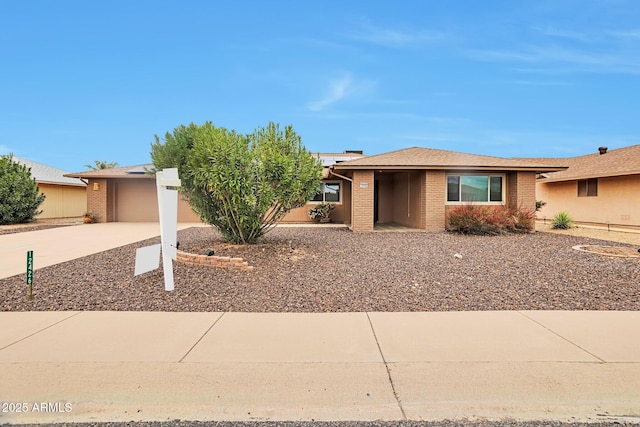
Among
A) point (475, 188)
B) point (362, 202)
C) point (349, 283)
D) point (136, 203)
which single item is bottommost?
point (349, 283)

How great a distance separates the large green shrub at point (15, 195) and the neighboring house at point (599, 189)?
2894 centimetres

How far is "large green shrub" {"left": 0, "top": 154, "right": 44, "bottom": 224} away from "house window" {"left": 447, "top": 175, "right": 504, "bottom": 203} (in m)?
22.0

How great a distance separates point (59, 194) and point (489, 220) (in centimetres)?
2812

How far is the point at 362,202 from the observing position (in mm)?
14891

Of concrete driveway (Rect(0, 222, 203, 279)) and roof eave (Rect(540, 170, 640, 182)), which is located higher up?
roof eave (Rect(540, 170, 640, 182))

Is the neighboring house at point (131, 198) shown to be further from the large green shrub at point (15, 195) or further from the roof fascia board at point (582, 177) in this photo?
the roof fascia board at point (582, 177)

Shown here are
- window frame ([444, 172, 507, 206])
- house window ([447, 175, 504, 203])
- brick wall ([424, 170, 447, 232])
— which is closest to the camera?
brick wall ([424, 170, 447, 232])

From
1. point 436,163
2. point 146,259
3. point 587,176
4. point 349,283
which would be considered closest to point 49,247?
point 146,259

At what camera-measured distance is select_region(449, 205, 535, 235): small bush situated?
13438 millimetres

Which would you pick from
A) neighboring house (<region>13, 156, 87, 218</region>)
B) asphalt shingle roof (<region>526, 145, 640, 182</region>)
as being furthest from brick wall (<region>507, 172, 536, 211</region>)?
neighboring house (<region>13, 156, 87, 218</region>)

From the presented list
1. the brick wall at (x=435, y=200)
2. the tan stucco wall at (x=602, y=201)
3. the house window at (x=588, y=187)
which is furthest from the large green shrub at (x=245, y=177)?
the house window at (x=588, y=187)

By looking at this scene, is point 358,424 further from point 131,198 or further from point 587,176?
point 131,198

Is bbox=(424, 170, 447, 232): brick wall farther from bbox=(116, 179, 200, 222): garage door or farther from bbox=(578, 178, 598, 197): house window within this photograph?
bbox=(116, 179, 200, 222): garage door

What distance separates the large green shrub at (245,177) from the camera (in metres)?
8.11
